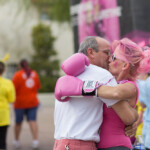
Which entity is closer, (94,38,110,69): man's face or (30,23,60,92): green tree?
(94,38,110,69): man's face

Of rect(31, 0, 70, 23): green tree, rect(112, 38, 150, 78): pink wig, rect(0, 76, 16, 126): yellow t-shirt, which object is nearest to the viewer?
rect(112, 38, 150, 78): pink wig

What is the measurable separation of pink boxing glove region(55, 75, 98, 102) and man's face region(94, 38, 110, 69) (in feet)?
1.25

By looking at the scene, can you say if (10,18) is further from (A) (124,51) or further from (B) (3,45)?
(A) (124,51)

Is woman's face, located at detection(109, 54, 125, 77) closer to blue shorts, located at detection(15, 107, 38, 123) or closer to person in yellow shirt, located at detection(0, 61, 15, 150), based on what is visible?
person in yellow shirt, located at detection(0, 61, 15, 150)

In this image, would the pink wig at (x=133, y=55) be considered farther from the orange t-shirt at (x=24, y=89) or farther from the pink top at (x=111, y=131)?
the orange t-shirt at (x=24, y=89)

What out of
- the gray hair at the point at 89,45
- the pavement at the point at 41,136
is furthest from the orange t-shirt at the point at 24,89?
the gray hair at the point at 89,45

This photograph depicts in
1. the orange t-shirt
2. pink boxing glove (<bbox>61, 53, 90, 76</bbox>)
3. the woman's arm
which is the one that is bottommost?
the orange t-shirt

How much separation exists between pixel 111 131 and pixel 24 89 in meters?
5.15

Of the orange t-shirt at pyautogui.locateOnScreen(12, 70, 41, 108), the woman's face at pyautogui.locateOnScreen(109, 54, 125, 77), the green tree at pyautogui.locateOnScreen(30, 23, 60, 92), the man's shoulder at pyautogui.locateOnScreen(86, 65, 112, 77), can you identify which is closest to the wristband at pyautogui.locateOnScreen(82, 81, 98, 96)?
the man's shoulder at pyautogui.locateOnScreen(86, 65, 112, 77)

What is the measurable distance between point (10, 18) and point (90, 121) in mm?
24306

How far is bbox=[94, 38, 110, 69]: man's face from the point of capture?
8.48ft

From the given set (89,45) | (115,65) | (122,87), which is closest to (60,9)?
(89,45)

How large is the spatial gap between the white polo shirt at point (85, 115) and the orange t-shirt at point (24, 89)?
16.3 ft

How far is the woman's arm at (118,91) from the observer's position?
2.15 meters
